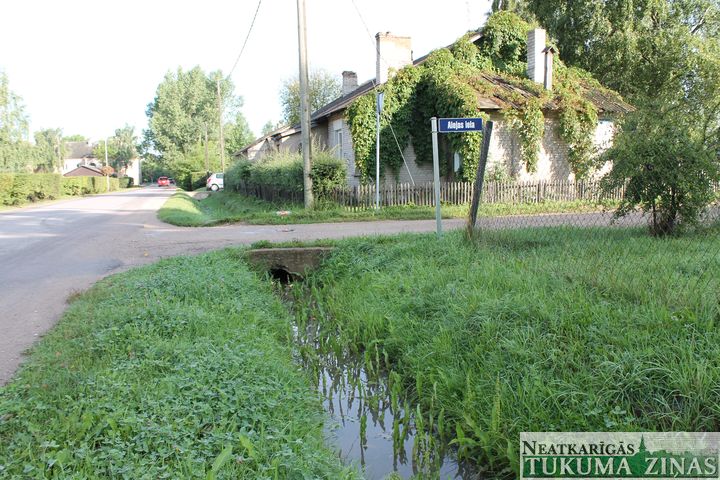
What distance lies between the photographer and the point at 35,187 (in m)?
32.9

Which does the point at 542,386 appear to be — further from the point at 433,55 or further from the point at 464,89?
the point at 433,55

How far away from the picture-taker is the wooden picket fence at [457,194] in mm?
17812

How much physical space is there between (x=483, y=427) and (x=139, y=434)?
8.06ft

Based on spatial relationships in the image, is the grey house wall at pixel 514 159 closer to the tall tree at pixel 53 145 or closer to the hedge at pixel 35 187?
the hedge at pixel 35 187

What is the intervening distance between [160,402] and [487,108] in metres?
18.0

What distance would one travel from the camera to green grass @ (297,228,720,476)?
3.77m

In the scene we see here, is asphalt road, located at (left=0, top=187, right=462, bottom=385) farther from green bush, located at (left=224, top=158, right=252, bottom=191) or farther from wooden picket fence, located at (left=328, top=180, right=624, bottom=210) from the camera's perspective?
green bush, located at (left=224, top=158, right=252, bottom=191)

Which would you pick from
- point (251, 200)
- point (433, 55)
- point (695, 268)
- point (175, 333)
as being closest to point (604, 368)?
point (695, 268)

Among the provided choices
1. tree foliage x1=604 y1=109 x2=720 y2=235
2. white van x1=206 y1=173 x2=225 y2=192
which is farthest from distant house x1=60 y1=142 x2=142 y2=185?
tree foliage x1=604 y1=109 x2=720 y2=235

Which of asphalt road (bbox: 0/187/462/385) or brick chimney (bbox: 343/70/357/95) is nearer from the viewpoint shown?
asphalt road (bbox: 0/187/462/385)

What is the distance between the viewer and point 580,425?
3.71 m

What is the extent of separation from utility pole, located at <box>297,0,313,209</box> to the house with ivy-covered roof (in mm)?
3529

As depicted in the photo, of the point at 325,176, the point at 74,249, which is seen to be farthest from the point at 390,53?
the point at 74,249

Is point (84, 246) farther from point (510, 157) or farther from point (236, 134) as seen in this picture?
point (236, 134)
